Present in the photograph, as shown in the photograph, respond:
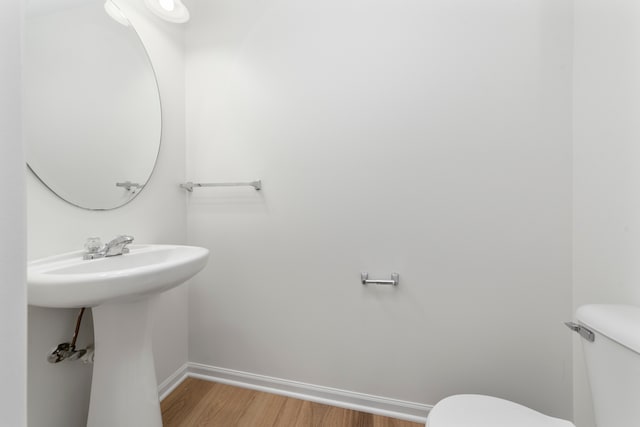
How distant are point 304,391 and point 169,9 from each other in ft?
6.46

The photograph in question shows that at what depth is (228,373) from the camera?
1395 mm

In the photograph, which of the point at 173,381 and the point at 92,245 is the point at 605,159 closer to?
the point at 92,245

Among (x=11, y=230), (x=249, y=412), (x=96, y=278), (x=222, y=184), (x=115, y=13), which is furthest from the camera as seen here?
(x=222, y=184)

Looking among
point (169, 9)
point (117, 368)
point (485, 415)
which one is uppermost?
point (169, 9)

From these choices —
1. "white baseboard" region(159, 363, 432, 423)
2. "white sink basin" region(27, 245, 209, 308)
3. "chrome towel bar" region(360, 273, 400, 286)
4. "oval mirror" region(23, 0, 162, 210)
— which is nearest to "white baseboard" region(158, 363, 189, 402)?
"white baseboard" region(159, 363, 432, 423)

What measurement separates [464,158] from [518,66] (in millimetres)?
419

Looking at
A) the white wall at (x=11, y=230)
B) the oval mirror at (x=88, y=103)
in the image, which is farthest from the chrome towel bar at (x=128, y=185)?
the white wall at (x=11, y=230)

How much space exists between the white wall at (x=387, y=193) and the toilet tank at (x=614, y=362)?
13.6 inches

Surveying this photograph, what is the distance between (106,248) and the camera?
0.94 metres

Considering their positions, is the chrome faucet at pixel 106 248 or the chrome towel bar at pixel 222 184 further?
the chrome towel bar at pixel 222 184

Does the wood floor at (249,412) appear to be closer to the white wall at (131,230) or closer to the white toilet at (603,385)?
the white wall at (131,230)

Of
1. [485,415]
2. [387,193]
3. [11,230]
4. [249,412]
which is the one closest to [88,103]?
[11,230]

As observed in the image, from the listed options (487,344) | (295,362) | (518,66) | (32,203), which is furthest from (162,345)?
(518,66)

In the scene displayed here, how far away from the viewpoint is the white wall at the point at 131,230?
2.75 feet
